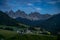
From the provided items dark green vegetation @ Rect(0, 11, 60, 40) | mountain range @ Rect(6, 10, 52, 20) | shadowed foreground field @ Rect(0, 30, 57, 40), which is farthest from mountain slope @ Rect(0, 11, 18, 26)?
shadowed foreground field @ Rect(0, 30, 57, 40)

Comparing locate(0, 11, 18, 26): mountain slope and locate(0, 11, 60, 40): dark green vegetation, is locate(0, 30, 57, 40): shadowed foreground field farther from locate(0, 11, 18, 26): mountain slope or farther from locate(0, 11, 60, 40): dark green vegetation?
locate(0, 11, 18, 26): mountain slope

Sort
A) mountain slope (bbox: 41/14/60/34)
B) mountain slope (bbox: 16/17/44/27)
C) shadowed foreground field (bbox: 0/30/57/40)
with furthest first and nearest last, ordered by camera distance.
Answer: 1. mountain slope (bbox: 16/17/44/27)
2. mountain slope (bbox: 41/14/60/34)
3. shadowed foreground field (bbox: 0/30/57/40)

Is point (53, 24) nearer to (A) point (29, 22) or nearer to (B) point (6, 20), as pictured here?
(A) point (29, 22)

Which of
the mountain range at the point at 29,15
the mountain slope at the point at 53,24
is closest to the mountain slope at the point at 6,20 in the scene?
the mountain range at the point at 29,15

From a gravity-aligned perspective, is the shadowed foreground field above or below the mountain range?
→ below

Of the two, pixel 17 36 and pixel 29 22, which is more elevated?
pixel 29 22

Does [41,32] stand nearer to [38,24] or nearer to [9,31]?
[38,24]

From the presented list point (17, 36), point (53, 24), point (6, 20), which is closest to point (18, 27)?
point (17, 36)

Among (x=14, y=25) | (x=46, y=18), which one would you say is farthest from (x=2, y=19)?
(x=46, y=18)
